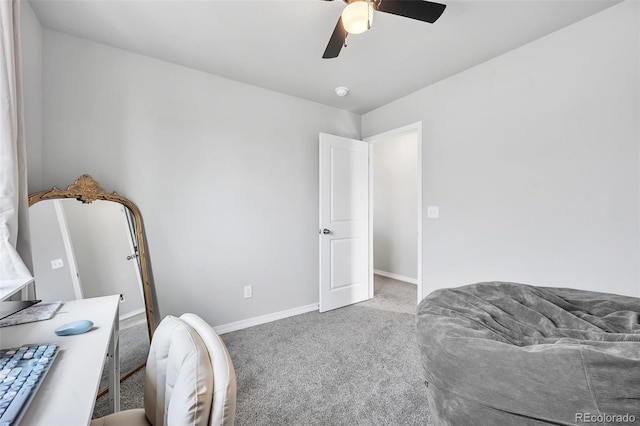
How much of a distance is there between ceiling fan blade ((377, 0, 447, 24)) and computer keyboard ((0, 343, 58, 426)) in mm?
2018

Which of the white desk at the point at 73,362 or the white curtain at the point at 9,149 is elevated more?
the white curtain at the point at 9,149

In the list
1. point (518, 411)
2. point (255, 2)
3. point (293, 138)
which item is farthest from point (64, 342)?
point (293, 138)

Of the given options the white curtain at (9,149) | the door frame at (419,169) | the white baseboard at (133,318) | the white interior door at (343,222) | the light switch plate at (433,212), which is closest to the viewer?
the white curtain at (9,149)

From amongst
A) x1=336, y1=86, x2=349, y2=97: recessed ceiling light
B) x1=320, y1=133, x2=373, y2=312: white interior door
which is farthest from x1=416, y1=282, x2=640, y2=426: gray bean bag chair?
x1=336, y1=86, x2=349, y2=97: recessed ceiling light

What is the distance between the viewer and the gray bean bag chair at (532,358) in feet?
2.45

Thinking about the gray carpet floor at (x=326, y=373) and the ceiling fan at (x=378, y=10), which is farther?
the gray carpet floor at (x=326, y=373)

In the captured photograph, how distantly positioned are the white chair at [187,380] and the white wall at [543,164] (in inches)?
92.0

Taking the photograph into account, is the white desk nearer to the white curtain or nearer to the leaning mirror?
the white curtain

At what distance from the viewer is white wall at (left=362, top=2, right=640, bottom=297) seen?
1.71 meters

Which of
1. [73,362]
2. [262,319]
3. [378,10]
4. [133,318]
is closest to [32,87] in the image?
[133,318]

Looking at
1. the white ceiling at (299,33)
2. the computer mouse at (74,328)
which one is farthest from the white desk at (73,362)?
the white ceiling at (299,33)
